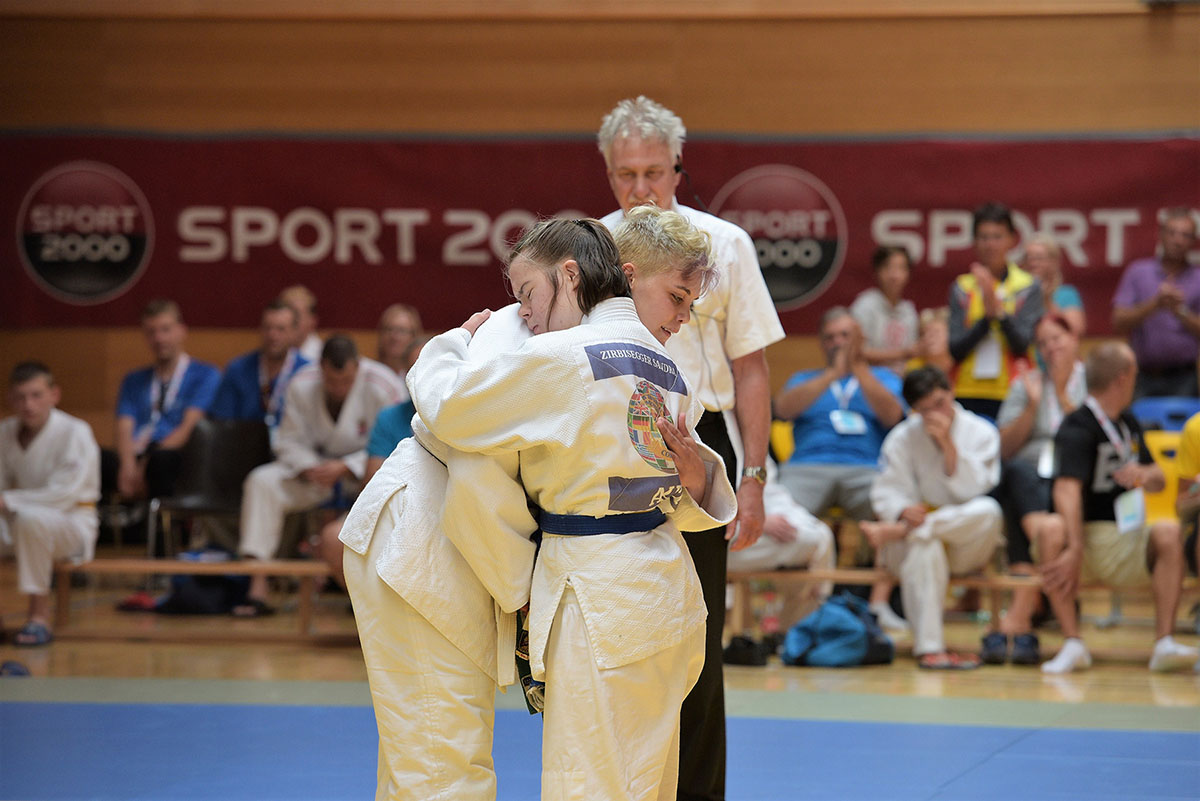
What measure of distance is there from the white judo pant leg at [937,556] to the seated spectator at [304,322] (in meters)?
3.33

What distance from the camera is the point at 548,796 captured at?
2.23 metres

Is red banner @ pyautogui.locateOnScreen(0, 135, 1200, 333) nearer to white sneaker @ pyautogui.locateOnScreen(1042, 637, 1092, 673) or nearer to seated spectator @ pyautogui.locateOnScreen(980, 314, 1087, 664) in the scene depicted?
seated spectator @ pyautogui.locateOnScreen(980, 314, 1087, 664)

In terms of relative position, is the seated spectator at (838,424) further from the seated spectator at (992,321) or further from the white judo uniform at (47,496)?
the white judo uniform at (47,496)

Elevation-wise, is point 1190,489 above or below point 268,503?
above

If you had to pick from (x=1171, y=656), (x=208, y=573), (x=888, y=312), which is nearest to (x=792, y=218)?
(x=888, y=312)

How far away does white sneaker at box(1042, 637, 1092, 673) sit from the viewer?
214 inches

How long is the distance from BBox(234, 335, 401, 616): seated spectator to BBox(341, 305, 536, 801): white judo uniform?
165 inches

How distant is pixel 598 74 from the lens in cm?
814

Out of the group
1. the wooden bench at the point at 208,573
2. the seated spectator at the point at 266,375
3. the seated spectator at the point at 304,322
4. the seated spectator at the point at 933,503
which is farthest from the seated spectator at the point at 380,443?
the seated spectator at the point at 933,503

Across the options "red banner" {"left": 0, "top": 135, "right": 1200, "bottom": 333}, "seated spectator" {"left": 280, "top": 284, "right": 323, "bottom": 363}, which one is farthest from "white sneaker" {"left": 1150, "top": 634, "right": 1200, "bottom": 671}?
"seated spectator" {"left": 280, "top": 284, "right": 323, "bottom": 363}

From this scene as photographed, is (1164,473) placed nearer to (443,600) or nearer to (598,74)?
(598,74)

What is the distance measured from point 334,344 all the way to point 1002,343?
329cm

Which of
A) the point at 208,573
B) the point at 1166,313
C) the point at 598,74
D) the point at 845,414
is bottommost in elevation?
the point at 208,573

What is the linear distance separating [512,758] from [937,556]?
8.29 feet
